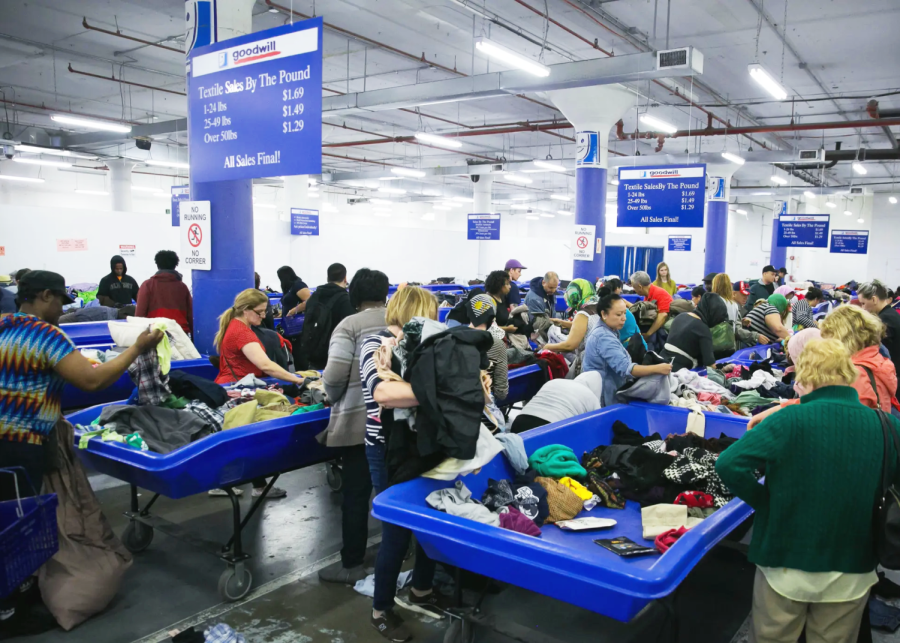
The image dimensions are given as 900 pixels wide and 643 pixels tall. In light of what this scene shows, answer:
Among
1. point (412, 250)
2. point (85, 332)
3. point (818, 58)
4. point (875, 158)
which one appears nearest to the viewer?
point (85, 332)

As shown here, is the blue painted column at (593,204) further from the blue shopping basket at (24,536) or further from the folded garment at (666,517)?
the blue shopping basket at (24,536)

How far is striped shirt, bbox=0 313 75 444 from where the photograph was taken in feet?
9.63

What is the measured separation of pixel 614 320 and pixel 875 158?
48.9 feet

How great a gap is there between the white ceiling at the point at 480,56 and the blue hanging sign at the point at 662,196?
1521mm

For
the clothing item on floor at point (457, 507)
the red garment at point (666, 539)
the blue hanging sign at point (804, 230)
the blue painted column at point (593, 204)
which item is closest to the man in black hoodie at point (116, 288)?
the blue painted column at point (593, 204)

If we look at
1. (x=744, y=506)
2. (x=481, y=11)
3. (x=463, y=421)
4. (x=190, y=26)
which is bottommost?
(x=744, y=506)

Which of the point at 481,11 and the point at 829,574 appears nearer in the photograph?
the point at 829,574

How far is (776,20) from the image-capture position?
942cm

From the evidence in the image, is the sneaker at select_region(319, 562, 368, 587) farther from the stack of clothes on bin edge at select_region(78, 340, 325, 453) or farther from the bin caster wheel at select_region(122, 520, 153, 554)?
the bin caster wheel at select_region(122, 520, 153, 554)

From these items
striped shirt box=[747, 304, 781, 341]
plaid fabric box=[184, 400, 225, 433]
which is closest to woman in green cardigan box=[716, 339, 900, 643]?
plaid fabric box=[184, 400, 225, 433]

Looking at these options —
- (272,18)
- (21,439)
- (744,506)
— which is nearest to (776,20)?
(272,18)

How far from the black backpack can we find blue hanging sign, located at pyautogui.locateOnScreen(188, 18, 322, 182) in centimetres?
110

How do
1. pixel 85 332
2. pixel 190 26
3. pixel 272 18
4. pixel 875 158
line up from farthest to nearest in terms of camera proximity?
pixel 875 158 < pixel 272 18 < pixel 85 332 < pixel 190 26

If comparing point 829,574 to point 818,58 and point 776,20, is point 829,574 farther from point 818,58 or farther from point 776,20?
point 818,58
